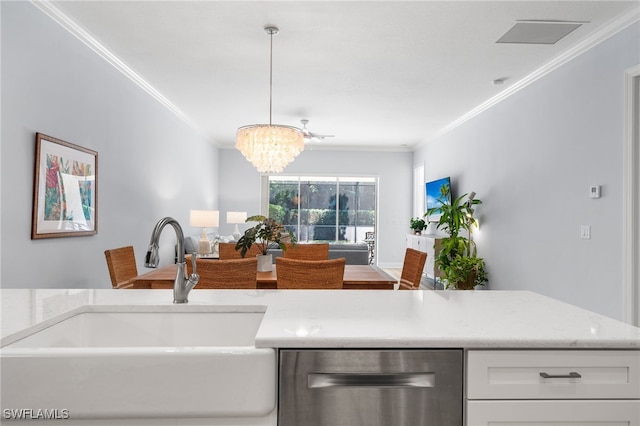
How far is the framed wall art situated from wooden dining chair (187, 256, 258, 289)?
1307 millimetres

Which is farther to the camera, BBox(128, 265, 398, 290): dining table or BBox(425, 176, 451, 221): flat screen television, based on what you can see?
BBox(425, 176, 451, 221): flat screen television

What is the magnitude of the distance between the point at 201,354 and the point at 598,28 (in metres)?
3.79

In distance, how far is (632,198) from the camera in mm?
2971

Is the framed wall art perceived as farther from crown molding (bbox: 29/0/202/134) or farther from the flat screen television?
the flat screen television

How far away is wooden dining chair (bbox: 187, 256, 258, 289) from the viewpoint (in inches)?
99.0

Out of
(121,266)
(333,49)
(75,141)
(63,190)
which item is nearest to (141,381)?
(121,266)

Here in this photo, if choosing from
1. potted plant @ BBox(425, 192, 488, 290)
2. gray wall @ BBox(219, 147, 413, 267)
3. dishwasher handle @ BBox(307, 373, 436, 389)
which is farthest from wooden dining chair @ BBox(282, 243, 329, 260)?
gray wall @ BBox(219, 147, 413, 267)

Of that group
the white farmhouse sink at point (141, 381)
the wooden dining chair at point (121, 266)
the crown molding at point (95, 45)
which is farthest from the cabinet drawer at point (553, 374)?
the crown molding at point (95, 45)

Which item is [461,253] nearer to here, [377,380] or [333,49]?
[333,49]

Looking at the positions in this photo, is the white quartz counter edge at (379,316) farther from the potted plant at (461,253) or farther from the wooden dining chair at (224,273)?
the potted plant at (461,253)

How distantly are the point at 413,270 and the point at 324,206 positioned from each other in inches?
234

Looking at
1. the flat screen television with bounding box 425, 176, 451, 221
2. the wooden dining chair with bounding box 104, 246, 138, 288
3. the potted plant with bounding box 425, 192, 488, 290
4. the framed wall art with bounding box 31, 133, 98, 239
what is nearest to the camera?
the framed wall art with bounding box 31, 133, 98, 239

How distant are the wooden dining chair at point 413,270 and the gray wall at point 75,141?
2.73m

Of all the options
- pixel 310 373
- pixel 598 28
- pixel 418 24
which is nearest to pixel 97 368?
pixel 310 373
